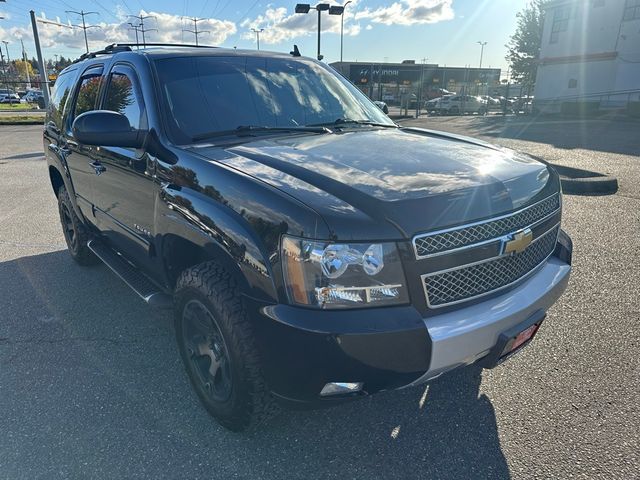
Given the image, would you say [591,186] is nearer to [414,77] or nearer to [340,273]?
[340,273]

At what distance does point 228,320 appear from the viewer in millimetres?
2082

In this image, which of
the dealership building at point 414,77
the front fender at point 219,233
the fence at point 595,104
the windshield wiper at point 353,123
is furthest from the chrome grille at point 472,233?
the dealership building at point 414,77

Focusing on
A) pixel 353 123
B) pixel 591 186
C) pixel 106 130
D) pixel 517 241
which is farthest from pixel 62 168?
pixel 591 186

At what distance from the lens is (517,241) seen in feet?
6.98

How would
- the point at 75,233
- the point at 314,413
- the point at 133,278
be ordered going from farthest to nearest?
the point at 75,233 → the point at 133,278 → the point at 314,413

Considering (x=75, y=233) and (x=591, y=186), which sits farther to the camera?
(x=591, y=186)

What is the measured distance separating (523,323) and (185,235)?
1746 millimetres

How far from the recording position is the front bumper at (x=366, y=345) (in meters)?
1.79

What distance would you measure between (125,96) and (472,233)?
2522 mm

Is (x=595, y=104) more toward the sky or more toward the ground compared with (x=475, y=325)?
more toward the ground

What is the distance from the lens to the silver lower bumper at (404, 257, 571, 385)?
1.87 metres

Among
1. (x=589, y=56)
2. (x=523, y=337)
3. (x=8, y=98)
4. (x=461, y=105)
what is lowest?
(x=8, y=98)

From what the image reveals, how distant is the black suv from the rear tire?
4.68 feet

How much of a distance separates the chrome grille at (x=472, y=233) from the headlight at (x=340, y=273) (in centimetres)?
13
